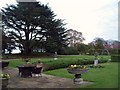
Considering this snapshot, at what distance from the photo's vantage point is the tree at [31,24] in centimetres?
3316

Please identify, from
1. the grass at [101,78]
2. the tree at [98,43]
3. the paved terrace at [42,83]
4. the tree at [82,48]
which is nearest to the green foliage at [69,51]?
the tree at [82,48]

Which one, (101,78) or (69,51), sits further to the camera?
(69,51)

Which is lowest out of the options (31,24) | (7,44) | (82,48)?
(82,48)

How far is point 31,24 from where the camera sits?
33.7 m

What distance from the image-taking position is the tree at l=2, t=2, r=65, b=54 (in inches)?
1305

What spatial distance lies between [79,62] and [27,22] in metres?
14.7

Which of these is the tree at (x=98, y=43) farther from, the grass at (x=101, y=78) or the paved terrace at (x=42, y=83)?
the paved terrace at (x=42, y=83)

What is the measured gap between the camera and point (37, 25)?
111ft

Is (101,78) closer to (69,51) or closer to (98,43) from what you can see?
(69,51)

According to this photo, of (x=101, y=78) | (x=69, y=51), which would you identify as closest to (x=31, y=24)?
(x=69, y=51)

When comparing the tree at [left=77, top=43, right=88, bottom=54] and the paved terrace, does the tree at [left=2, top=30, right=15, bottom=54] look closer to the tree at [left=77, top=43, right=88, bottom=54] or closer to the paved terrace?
the tree at [left=77, top=43, right=88, bottom=54]

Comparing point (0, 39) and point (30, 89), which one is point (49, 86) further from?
point (0, 39)

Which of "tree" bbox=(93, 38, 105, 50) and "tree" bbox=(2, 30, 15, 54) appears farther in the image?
"tree" bbox=(93, 38, 105, 50)

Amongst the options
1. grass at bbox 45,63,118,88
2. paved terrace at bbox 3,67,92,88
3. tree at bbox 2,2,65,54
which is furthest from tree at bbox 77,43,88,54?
paved terrace at bbox 3,67,92,88
